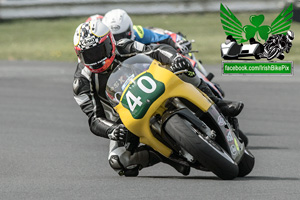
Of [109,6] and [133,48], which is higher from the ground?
[133,48]

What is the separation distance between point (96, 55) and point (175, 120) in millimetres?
1235

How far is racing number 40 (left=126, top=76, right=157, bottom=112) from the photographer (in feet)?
19.5

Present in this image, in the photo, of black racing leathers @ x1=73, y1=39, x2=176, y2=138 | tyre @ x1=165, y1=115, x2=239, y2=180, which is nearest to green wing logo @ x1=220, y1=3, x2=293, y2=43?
black racing leathers @ x1=73, y1=39, x2=176, y2=138

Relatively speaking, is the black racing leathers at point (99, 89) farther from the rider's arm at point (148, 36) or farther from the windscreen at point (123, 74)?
the rider's arm at point (148, 36)

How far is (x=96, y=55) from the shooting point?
666 centimetres

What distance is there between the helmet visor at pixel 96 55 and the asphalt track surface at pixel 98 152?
3.32 feet

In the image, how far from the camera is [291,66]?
54.8ft

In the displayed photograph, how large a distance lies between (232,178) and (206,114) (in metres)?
0.56

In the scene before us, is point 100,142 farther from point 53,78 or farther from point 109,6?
point 109,6

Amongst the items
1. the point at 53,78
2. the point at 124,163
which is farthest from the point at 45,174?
the point at 53,78

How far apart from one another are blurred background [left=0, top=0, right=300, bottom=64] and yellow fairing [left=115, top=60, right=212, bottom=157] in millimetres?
14852

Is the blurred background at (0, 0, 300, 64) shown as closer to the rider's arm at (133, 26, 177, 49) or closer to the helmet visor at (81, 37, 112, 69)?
the rider's arm at (133, 26, 177, 49)

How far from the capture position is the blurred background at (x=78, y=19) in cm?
2159

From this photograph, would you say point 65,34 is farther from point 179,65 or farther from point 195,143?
point 195,143
